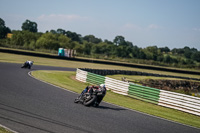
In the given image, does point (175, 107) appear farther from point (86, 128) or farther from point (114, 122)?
point (86, 128)

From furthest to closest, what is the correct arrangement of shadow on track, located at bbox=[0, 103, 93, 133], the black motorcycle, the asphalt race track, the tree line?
the tree line → the black motorcycle → shadow on track, located at bbox=[0, 103, 93, 133] → the asphalt race track

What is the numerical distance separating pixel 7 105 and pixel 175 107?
10.2 m

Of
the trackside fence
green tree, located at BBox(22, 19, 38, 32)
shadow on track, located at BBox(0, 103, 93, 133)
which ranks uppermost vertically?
green tree, located at BBox(22, 19, 38, 32)

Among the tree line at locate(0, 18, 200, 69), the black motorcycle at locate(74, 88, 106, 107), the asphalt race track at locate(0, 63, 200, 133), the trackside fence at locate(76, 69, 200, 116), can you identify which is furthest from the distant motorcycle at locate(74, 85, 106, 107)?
the tree line at locate(0, 18, 200, 69)

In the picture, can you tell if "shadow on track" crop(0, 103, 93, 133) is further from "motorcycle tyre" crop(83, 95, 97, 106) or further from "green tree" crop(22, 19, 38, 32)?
"green tree" crop(22, 19, 38, 32)

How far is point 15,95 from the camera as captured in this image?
39.0 ft

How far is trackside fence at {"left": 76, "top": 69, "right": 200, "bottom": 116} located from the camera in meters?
14.9

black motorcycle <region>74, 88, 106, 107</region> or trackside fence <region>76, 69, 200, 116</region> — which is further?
trackside fence <region>76, 69, 200, 116</region>

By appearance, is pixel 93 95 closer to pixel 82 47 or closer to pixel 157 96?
pixel 157 96

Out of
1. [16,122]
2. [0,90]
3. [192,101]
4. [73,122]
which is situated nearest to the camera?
[16,122]

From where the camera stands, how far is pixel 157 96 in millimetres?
16859

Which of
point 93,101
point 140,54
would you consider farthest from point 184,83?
point 140,54

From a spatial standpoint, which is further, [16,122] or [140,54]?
[140,54]

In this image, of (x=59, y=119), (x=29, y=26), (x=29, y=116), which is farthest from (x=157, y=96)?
(x=29, y=26)
